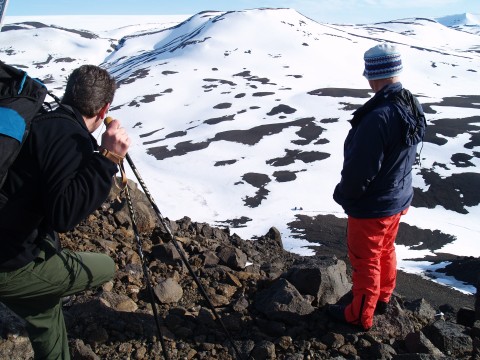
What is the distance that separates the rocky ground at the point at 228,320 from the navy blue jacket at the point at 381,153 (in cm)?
137

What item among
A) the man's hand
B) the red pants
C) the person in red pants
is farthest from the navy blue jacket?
the man's hand

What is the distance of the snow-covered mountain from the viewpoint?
1614 inches

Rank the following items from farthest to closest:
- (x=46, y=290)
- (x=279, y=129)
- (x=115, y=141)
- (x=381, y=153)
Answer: (x=279, y=129) → (x=381, y=153) → (x=46, y=290) → (x=115, y=141)

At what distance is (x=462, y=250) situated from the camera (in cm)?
3375

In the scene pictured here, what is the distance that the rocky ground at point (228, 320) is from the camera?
431 cm

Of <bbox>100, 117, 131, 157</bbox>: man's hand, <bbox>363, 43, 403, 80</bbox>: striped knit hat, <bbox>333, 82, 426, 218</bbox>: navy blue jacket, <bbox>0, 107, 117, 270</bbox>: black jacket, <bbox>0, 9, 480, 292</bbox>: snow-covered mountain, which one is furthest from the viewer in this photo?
<bbox>0, 9, 480, 292</bbox>: snow-covered mountain

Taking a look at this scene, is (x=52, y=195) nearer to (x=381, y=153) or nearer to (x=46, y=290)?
(x=46, y=290)

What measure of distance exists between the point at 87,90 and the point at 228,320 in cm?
309

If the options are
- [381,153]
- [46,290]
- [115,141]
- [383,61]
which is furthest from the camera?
[383,61]

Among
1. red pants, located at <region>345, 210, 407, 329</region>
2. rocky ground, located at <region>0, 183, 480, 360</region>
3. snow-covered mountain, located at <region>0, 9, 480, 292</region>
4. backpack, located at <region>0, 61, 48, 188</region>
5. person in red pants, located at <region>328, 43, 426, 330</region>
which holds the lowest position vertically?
snow-covered mountain, located at <region>0, 9, 480, 292</region>

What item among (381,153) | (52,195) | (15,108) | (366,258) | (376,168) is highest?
(15,108)

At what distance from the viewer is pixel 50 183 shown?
2639mm

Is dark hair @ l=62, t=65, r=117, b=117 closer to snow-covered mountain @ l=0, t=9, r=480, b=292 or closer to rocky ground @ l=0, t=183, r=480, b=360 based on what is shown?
rocky ground @ l=0, t=183, r=480, b=360

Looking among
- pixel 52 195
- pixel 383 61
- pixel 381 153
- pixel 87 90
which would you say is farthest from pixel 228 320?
pixel 383 61
